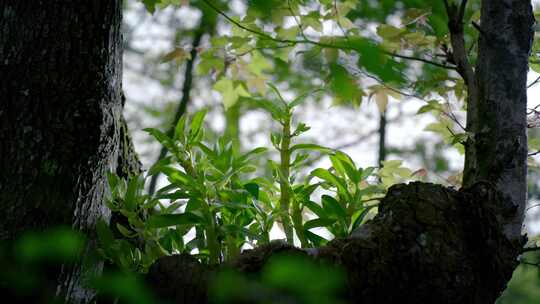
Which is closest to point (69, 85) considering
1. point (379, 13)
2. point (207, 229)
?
point (207, 229)

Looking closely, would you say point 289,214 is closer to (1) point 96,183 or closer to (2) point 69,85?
(1) point 96,183

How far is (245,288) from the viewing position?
420 mm

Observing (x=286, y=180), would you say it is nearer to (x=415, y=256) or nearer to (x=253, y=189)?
(x=253, y=189)

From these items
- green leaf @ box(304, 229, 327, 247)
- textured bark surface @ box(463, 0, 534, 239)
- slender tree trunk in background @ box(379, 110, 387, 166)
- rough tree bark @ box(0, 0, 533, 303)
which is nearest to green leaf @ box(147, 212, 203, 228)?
rough tree bark @ box(0, 0, 533, 303)

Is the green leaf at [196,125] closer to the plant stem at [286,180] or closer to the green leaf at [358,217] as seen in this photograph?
the plant stem at [286,180]

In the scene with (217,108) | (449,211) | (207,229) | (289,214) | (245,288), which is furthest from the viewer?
(217,108)

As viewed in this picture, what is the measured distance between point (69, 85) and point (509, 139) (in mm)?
825

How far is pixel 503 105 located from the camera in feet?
3.59

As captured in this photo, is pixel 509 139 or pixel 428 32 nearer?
pixel 509 139

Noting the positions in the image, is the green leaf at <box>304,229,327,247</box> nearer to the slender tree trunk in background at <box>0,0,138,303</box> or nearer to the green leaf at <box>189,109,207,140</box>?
the green leaf at <box>189,109,207,140</box>

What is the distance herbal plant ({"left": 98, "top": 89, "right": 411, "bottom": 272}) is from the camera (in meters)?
1.06

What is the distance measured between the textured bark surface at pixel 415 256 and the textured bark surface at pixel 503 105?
9 centimetres

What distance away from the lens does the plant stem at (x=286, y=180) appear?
1180 millimetres

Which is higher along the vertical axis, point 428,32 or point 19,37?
point 428,32
